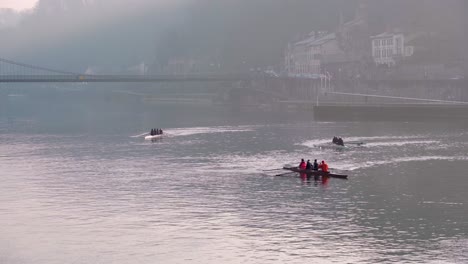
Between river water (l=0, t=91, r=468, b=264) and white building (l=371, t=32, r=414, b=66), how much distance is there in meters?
71.6

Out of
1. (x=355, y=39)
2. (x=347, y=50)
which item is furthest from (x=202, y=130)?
(x=355, y=39)

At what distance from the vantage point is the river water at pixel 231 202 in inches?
1727

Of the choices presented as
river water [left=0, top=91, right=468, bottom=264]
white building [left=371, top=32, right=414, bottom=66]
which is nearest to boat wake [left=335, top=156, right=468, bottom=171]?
river water [left=0, top=91, right=468, bottom=264]

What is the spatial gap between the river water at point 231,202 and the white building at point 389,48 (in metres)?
71.6

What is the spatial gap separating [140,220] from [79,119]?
112217 mm

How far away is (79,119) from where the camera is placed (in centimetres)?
16062

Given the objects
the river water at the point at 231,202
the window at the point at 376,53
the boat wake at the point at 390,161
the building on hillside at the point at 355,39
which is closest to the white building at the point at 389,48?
the window at the point at 376,53

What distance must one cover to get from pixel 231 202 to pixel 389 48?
5108 inches

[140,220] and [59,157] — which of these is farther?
→ [59,157]

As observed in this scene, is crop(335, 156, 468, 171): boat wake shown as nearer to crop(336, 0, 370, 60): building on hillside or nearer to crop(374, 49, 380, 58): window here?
crop(374, 49, 380, 58): window

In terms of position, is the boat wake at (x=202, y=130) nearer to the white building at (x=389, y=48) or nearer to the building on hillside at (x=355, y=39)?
the white building at (x=389, y=48)

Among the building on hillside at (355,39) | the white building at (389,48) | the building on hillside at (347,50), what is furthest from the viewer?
the building on hillside at (355,39)

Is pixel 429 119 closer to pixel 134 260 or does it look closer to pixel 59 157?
pixel 59 157

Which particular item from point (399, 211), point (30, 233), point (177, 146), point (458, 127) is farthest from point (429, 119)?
point (30, 233)
